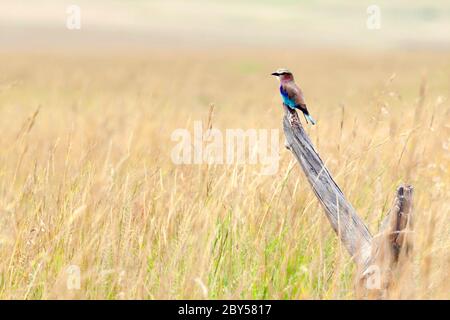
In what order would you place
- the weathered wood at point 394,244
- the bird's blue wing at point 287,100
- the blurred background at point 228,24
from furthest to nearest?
the blurred background at point 228,24
the bird's blue wing at point 287,100
the weathered wood at point 394,244

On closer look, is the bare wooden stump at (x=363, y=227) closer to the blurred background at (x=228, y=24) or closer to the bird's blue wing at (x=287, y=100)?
the bird's blue wing at (x=287, y=100)

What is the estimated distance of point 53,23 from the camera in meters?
133

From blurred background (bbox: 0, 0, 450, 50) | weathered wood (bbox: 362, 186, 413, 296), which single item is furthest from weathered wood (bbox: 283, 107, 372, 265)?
blurred background (bbox: 0, 0, 450, 50)

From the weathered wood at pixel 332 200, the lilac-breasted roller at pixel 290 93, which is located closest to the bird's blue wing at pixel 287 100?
the lilac-breasted roller at pixel 290 93

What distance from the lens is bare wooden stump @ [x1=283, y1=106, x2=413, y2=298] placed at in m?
3.38

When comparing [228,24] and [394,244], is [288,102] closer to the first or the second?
[394,244]

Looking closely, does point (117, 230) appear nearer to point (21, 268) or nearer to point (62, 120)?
point (21, 268)

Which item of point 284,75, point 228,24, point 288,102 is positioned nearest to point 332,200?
point 288,102

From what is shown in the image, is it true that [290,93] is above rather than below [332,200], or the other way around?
above

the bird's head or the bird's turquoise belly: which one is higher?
the bird's head

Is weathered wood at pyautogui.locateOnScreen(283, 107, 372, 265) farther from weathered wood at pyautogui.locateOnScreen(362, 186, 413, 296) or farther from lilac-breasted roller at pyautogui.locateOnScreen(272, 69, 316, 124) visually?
lilac-breasted roller at pyautogui.locateOnScreen(272, 69, 316, 124)

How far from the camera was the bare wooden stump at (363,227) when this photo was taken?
3375 mm

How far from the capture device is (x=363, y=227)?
12.3 feet

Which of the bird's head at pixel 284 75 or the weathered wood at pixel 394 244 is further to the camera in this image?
the bird's head at pixel 284 75
